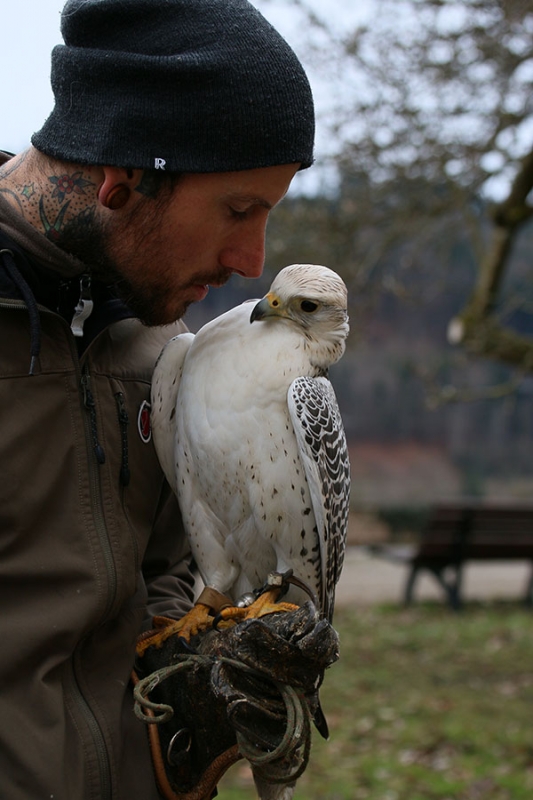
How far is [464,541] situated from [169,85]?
28.0 ft

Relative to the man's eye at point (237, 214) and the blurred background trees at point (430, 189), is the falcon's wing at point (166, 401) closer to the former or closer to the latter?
the man's eye at point (237, 214)

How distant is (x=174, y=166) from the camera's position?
70.6 inches

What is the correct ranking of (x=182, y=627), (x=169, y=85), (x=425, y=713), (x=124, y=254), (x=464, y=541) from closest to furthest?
(x=169, y=85) → (x=124, y=254) → (x=182, y=627) → (x=425, y=713) → (x=464, y=541)

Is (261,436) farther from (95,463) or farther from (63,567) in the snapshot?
(63,567)

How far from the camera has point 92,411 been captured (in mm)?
1887

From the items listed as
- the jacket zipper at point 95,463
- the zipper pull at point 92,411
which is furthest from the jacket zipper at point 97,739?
the zipper pull at point 92,411

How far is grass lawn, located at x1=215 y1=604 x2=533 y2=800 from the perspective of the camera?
521 centimetres

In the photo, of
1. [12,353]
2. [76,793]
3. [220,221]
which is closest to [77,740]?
[76,793]

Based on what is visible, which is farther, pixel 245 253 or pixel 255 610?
pixel 255 610

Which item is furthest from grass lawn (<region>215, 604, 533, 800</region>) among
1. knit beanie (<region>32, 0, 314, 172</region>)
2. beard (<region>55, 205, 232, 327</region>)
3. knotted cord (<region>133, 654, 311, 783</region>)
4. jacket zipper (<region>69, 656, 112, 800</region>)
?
knit beanie (<region>32, 0, 314, 172</region>)

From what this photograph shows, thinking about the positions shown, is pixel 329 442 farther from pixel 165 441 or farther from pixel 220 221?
pixel 220 221

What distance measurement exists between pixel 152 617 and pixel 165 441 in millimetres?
434

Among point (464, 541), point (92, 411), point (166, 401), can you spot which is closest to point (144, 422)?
point (166, 401)

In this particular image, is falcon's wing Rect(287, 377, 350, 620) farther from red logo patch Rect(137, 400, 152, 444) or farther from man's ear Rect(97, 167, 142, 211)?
man's ear Rect(97, 167, 142, 211)
